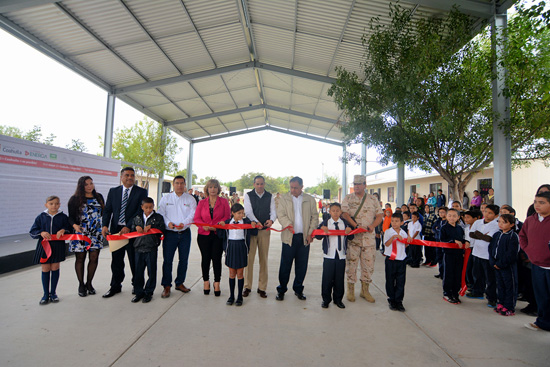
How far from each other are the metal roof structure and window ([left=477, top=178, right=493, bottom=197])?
338 inches

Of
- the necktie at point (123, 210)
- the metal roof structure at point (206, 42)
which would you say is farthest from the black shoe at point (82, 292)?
the metal roof structure at point (206, 42)

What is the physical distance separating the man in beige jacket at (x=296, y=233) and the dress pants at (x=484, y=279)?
258 centimetres

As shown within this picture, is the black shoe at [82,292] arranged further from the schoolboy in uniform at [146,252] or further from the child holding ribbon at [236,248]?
the child holding ribbon at [236,248]

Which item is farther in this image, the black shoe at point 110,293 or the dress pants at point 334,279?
the black shoe at point 110,293

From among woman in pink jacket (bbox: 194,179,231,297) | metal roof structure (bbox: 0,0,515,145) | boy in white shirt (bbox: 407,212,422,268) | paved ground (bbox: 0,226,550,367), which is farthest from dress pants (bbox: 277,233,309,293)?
metal roof structure (bbox: 0,0,515,145)

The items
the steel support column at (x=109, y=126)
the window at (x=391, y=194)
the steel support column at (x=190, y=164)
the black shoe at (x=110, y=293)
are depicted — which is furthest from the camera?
the window at (x=391, y=194)

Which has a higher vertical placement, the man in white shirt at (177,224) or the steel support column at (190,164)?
the steel support column at (190,164)

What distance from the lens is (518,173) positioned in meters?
14.6

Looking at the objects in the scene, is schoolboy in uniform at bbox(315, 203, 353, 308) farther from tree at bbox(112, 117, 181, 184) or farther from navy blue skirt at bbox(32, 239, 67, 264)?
tree at bbox(112, 117, 181, 184)

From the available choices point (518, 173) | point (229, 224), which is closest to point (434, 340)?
point (229, 224)

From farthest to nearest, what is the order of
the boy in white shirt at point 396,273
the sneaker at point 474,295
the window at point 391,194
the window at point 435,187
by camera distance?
the window at point 391,194 → the window at point 435,187 → the sneaker at point 474,295 → the boy in white shirt at point 396,273

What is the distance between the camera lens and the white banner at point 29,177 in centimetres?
718

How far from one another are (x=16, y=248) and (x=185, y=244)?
14.7ft

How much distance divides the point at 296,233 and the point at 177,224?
1834 mm
